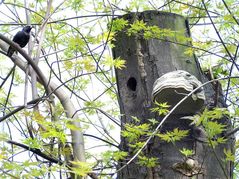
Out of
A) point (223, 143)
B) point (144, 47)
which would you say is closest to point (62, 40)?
point (144, 47)

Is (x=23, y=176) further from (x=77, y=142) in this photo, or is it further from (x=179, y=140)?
(x=179, y=140)

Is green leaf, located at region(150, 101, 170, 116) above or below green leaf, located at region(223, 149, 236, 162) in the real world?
above

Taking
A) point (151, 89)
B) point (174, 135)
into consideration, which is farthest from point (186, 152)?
point (151, 89)

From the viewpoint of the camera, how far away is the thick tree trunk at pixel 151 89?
71.4 inches

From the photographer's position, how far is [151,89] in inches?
77.2

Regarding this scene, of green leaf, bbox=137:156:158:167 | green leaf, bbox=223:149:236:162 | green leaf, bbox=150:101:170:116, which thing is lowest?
green leaf, bbox=137:156:158:167

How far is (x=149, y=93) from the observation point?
196 centimetres

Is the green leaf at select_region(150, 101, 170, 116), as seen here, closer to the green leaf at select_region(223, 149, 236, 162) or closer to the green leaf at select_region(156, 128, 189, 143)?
the green leaf at select_region(156, 128, 189, 143)

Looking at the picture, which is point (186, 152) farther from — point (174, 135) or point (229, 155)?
point (229, 155)

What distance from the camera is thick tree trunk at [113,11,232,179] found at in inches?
71.4

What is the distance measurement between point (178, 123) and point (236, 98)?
3.49 feet

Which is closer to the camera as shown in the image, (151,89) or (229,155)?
(229,155)

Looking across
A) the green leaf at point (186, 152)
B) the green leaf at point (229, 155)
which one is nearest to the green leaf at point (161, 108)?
the green leaf at point (186, 152)

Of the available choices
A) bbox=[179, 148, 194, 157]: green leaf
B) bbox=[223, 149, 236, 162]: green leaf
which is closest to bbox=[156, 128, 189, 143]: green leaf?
bbox=[179, 148, 194, 157]: green leaf
